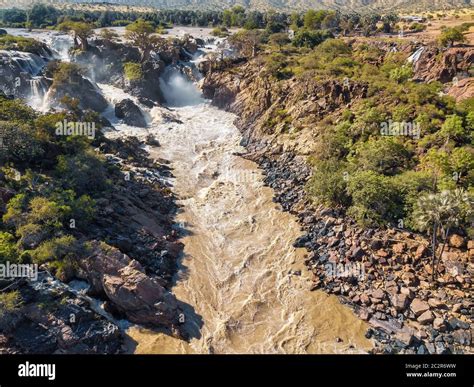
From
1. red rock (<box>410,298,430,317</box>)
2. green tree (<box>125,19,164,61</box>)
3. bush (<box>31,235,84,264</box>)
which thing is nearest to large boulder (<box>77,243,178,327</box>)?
bush (<box>31,235,84,264</box>)

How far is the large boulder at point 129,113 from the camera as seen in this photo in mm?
59406

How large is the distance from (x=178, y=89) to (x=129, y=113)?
15.9m

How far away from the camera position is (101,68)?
72.9 meters

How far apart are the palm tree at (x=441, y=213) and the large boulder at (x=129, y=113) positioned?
144ft

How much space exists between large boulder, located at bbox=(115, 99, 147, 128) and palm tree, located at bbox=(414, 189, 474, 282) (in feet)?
144

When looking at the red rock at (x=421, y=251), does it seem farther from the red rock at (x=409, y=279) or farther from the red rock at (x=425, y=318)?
the red rock at (x=425, y=318)

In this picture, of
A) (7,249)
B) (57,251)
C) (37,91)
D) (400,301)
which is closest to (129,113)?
(37,91)

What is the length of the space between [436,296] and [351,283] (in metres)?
6.14

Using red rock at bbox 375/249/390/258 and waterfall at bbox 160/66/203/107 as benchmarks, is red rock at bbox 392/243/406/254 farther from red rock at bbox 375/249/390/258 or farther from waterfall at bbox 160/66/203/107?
waterfall at bbox 160/66/203/107

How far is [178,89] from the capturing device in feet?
237

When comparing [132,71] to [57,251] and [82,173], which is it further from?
[57,251]

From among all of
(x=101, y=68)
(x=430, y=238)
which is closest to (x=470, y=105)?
(x=430, y=238)

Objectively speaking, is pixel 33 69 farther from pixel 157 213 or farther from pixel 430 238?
pixel 430 238

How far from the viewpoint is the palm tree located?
92.9ft
